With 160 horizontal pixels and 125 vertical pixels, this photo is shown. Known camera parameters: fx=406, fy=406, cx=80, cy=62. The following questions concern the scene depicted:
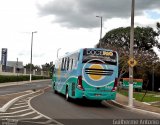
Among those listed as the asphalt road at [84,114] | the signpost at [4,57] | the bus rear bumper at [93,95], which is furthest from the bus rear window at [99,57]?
the signpost at [4,57]

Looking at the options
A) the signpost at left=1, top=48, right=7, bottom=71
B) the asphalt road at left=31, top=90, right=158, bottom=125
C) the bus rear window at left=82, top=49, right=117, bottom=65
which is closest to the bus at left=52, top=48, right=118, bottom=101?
the bus rear window at left=82, top=49, right=117, bottom=65

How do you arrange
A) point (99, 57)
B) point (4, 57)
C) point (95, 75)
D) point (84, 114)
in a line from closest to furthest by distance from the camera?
point (84, 114)
point (95, 75)
point (99, 57)
point (4, 57)

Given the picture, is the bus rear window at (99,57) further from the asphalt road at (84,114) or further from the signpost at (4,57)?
the signpost at (4,57)

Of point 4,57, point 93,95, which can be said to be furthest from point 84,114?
point 4,57

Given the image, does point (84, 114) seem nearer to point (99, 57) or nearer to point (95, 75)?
point (95, 75)

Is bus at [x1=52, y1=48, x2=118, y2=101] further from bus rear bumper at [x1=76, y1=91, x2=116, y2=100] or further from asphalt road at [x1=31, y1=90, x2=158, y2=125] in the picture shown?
asphalt road at [x1=31, y1=90, x2=158, y2=125]

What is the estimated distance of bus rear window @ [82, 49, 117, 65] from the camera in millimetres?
24125

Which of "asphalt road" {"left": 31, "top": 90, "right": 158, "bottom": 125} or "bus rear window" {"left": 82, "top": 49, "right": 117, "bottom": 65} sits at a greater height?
"bus rear window" {"left": 82, "top": 49, "right": 117, "bottom": 65}

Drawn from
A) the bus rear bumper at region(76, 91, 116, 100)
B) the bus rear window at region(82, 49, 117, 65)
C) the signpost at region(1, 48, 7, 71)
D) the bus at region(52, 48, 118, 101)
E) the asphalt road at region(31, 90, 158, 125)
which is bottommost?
the asphalt road at region(31, 90, 158, 125)

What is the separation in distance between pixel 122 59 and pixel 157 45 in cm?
4313

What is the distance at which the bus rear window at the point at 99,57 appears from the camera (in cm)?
2412

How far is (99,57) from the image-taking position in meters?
24.2

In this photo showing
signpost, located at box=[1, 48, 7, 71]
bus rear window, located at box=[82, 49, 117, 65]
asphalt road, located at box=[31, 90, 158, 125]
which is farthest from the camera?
signpost, located at box=[1, 48, 7, 71]

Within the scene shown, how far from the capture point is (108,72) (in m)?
24.1
